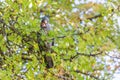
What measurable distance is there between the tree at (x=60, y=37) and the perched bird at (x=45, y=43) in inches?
2.8

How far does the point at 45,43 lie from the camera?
412cm

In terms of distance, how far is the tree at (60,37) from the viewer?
386 centimetres

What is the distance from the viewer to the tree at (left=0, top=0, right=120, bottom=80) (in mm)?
3861

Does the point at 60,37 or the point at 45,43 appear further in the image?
the point at 45,43

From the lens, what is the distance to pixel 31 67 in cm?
430

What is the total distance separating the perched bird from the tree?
7 centimetres

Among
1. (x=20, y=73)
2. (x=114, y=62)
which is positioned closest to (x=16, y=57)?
(x=20, y=73)

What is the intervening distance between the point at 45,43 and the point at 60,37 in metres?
0.34

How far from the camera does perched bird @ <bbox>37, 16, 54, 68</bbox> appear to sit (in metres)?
4.03

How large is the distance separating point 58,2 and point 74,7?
9.6 inches

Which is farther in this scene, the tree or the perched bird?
the perched bird

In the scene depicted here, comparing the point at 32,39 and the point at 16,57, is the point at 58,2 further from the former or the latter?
the point at 16,57

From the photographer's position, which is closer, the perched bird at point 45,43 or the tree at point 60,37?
the tree at point 60,37

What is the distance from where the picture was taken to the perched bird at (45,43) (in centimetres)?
403
